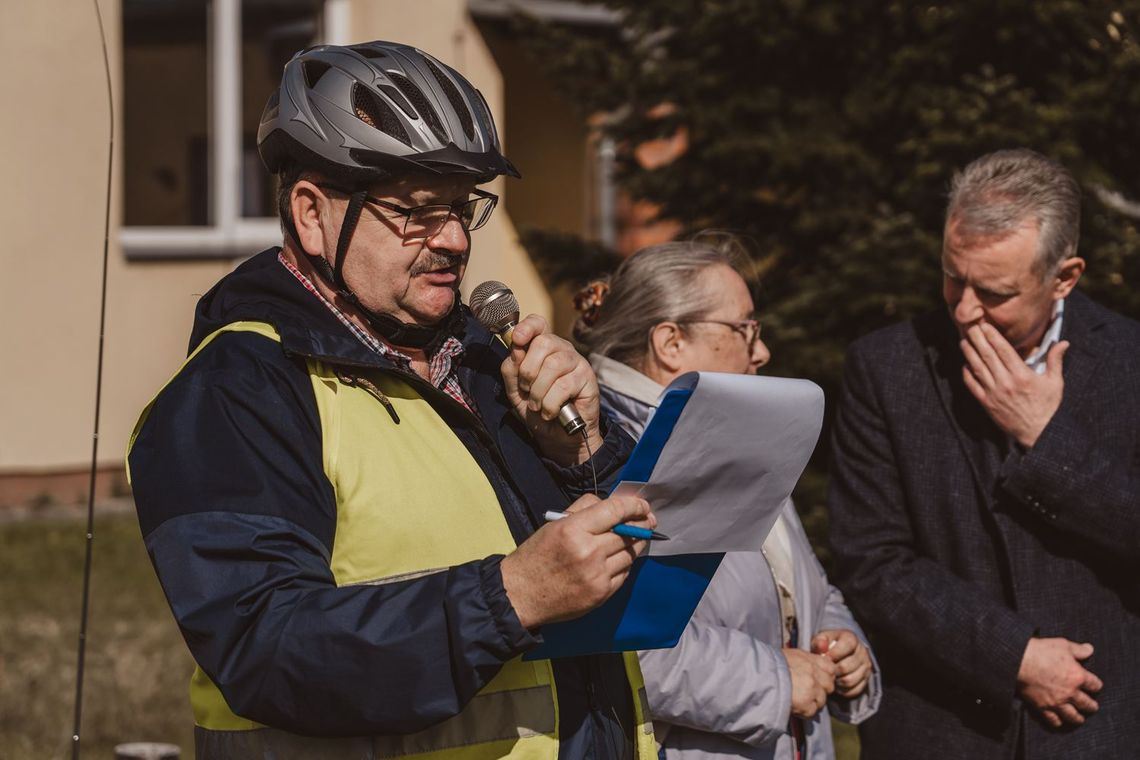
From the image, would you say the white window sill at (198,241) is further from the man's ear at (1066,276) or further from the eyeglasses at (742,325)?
the man's ear at (1066,276)

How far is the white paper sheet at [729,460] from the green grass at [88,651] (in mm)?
4185

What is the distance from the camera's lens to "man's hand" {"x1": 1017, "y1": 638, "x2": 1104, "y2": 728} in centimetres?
343

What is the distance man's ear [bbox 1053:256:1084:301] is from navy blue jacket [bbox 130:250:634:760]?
209 centimetres

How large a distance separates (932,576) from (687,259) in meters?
0.99

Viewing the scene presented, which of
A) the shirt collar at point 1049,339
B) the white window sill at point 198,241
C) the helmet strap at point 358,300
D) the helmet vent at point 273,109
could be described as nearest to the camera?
the helmet strap at point 358,300

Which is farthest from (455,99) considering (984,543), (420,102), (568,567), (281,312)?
(984,543)

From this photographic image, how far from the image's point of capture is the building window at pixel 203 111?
434 inches

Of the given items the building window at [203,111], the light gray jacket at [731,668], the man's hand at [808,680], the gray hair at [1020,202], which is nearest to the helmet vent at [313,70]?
the light gray jacket at [731,668]

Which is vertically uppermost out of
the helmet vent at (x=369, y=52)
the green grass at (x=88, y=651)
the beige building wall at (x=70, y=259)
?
the helmet vent at (x=369, y=52)

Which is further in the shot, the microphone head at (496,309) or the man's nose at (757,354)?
the man's nose at (757,354)

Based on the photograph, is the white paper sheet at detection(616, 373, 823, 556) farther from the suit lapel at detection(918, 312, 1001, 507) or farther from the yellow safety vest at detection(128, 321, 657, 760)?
the suit lapel at detection(918, 312, 1001, 507)

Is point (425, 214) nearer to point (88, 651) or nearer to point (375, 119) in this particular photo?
point (375, 119)

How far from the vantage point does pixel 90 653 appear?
23.5 ft

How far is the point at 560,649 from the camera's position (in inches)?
86.7
